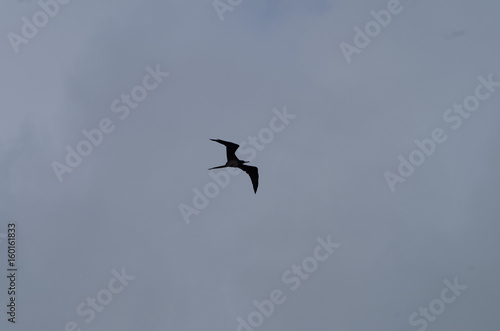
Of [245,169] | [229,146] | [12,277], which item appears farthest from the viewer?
[12,277]

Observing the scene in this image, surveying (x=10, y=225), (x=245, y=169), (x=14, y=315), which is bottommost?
(x=14, y=315)

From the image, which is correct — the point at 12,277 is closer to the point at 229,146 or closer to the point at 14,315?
the point at 14,315

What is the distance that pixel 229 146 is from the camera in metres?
51.8

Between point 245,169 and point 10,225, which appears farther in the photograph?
point 10,225

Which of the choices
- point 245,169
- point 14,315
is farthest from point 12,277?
point 245,169

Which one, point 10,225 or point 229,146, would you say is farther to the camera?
point 10,225

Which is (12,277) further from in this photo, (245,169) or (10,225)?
(245,169)

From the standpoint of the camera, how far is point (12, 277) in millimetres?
60469

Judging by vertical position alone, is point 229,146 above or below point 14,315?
above

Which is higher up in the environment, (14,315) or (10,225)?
(10,225)

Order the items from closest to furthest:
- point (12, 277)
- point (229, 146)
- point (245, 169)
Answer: point (229, 146) < point (245, 169) < point (12, 277)

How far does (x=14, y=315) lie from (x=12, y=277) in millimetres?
3808

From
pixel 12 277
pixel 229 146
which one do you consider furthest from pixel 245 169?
pixel 12 277

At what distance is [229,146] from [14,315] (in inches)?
1118
